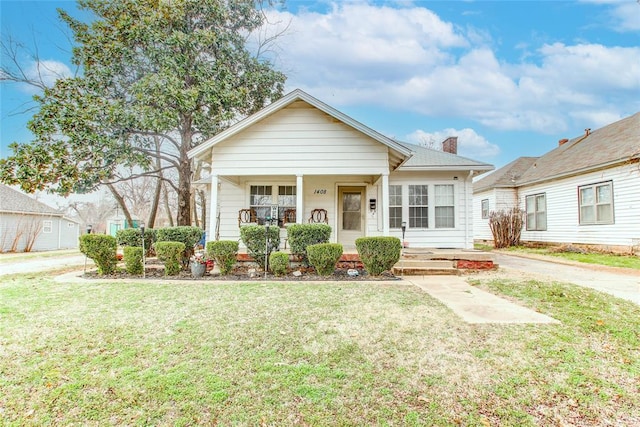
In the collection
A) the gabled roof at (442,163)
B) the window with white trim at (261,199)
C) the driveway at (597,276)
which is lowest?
the driveway at (597,276)

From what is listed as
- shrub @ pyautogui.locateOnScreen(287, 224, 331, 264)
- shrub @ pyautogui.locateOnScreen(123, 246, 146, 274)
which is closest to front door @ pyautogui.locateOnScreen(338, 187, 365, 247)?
shrub @ pyautogui.locateOnScreen(287, 224, 331, 264)

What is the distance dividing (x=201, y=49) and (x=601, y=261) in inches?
641

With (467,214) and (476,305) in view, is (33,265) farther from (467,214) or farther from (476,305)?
(467,214)

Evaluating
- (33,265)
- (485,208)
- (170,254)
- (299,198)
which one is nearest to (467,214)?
(299,198)

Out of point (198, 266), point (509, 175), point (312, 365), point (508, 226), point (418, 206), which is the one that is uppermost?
point (509, 175)

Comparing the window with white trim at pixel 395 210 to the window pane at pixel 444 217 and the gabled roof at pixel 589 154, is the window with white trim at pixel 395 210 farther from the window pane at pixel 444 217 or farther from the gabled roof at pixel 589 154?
the gabled roof at pixel 589 154

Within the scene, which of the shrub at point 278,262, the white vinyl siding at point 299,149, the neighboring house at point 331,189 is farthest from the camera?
the neighboring house at point 331,189

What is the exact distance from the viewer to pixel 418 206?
36.2 feet

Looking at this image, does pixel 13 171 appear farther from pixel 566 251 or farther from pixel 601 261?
pixel 566 251

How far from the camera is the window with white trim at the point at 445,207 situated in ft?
35.7

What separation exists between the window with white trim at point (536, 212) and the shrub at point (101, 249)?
17.1 metres

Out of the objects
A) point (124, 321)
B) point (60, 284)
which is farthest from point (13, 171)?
point (124, 321)

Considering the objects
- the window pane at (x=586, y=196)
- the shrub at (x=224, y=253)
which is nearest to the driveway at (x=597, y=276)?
the window pane at (x=586, y=196)

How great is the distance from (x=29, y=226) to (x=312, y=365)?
23654mm
